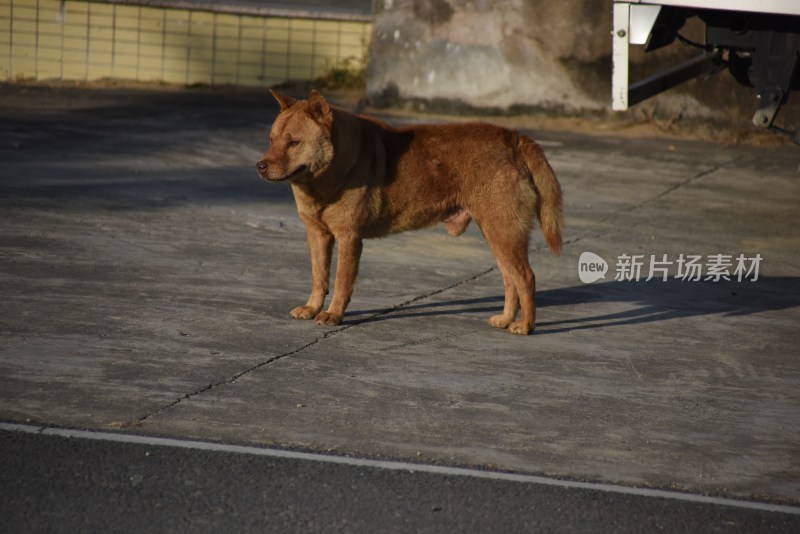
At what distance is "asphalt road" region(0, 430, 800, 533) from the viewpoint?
4086 mm

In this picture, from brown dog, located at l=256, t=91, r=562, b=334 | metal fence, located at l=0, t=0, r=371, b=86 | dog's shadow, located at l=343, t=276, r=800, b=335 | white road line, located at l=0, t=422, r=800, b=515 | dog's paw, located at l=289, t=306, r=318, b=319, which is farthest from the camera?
metal fence, located at l=0, t=0, r=371, b=86

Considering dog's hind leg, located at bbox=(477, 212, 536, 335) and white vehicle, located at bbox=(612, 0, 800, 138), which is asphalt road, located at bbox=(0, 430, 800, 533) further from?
white vehicle, located at bbox=(612, 0, 800, 138)

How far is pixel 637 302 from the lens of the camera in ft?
25.6

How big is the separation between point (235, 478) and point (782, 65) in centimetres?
584

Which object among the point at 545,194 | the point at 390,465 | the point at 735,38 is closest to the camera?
the point at 390,465

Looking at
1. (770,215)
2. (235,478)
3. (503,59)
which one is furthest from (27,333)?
(503,59)

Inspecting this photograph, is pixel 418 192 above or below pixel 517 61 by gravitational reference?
below

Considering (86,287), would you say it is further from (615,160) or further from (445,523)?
(615,160)

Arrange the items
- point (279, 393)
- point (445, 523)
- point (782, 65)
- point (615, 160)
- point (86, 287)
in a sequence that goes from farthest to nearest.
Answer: point (615, 160)
point (782, 65)
point (86, 287)
point (279, 393)
point (445, 523)

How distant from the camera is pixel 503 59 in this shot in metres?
14.0

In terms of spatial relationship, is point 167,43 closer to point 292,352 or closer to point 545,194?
point 545,194

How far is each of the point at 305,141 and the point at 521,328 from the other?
168 centimetres

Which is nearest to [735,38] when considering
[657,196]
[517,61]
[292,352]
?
[657,196]

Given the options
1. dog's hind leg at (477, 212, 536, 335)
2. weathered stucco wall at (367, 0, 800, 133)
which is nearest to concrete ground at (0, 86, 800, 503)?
dog's hind leg at (477, 212, 536, 335)
